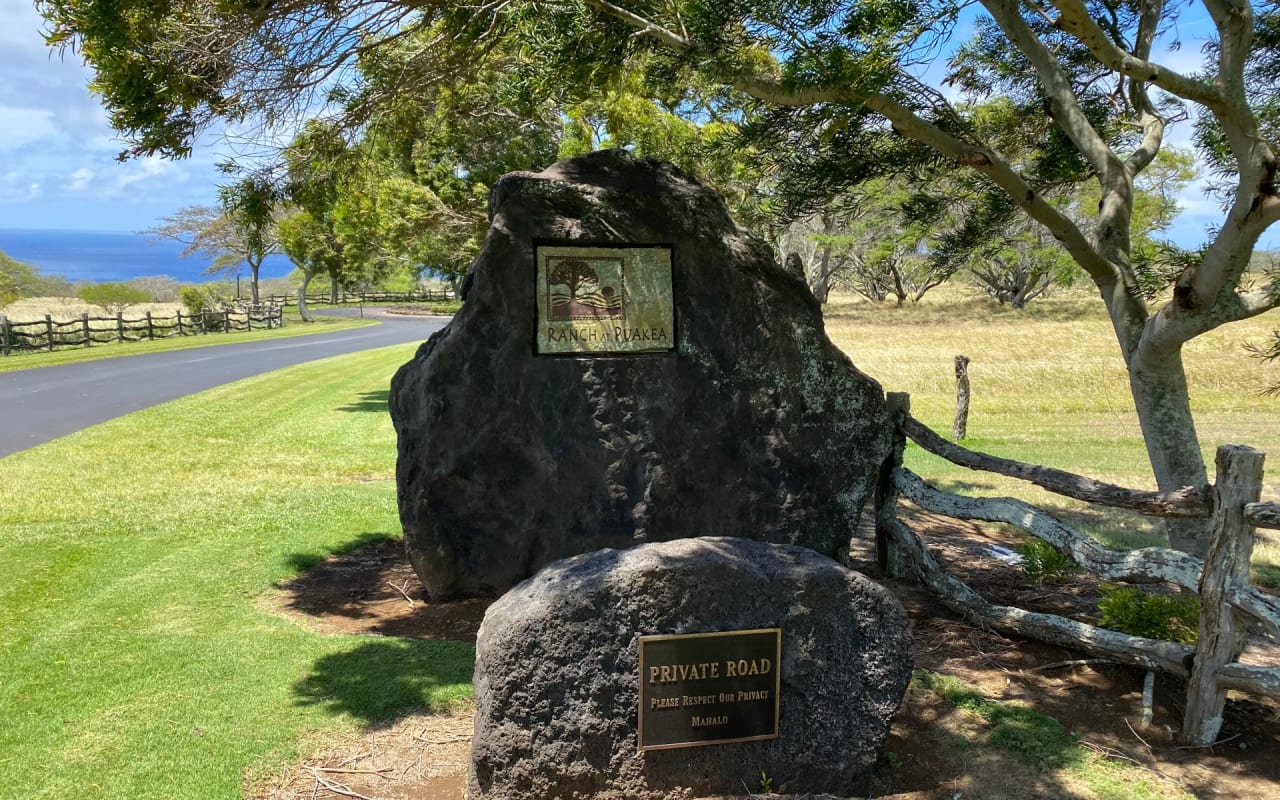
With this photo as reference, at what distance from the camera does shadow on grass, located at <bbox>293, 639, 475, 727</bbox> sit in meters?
5.13

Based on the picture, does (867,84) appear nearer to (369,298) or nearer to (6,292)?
(6,292)

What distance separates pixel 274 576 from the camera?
24.7 ft

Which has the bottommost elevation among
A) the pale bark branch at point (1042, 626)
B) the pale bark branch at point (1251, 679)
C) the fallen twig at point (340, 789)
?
the fallen twig at point (340, 789)

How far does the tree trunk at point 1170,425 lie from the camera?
6586 millimetres

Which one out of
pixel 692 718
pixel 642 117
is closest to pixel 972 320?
pixel 642 117

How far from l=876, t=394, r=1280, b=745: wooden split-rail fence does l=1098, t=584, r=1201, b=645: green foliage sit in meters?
0.16

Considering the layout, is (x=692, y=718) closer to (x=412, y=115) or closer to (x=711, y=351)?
A: (x=711, y=351)

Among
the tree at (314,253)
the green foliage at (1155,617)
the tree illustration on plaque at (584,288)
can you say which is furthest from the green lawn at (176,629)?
the tree at (314,253)

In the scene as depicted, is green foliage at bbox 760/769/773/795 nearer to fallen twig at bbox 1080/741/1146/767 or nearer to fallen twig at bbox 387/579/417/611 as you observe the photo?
fallen twig at bbox 1080/741/1146/767

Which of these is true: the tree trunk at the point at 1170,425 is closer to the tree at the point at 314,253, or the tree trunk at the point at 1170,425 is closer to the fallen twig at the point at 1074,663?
the fallen twig at the point at 1074,663

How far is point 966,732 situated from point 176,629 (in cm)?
517

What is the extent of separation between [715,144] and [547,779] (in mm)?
5650

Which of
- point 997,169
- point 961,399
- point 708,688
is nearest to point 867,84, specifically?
point 997,169

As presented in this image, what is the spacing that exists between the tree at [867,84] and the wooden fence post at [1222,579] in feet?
2.79
